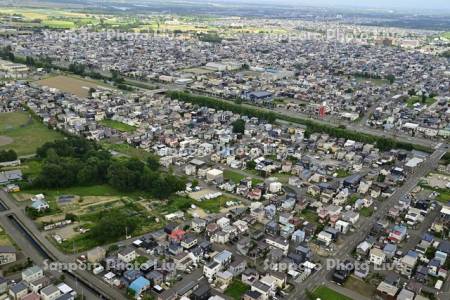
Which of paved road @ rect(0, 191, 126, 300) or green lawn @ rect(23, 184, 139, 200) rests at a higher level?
green lawn @ rect(23, 184, 139, 200)

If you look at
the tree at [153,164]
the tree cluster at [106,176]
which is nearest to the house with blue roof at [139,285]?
the tree cluster at [106,176]

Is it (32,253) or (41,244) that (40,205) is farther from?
(32,253)

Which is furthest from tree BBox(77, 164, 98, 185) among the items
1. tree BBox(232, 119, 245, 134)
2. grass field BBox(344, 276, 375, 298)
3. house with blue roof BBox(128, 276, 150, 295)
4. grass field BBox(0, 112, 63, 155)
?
grass field BBox(344, 276, 375, 298)

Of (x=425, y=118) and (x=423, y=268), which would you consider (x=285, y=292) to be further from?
(x=425, y=118)

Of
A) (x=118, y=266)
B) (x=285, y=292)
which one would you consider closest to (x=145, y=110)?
(x=118, y=266)

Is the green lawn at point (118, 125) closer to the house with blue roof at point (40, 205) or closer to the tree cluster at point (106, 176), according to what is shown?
the tree cluster at point (106, 176)

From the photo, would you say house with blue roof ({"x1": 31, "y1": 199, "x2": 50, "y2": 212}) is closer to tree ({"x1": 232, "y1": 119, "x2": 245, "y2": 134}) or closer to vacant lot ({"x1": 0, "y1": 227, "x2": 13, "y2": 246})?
vacant lot ({"x1": 0, "y1": 227, "x2": 13, "y2": 246})

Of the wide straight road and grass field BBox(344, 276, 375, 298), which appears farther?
the wide straight road
